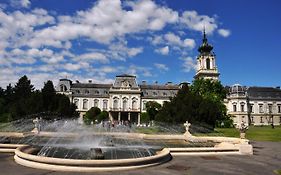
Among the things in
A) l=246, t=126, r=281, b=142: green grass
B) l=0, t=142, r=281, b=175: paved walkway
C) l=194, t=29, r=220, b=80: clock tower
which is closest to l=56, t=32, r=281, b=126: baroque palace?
l=194, t=29, r=220, b=80: clock tower

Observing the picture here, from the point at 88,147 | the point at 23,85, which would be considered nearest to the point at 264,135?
the point at 88,147

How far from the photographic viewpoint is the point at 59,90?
95938 millimetres

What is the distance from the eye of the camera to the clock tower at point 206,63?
3721 inches

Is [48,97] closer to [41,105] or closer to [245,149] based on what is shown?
[41,105]

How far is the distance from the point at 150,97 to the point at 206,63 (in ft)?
75.3

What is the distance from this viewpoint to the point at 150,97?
97938 mm

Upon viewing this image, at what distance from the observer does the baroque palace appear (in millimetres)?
95688

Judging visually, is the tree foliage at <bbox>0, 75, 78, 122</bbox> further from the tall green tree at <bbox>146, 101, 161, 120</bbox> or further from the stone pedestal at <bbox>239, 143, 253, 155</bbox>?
the stone pedestal at <bbox>239, 143, 253, 155</bbox>

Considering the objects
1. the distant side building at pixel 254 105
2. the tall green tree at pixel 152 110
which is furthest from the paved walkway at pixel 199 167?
the distant side building at pixel 254 105

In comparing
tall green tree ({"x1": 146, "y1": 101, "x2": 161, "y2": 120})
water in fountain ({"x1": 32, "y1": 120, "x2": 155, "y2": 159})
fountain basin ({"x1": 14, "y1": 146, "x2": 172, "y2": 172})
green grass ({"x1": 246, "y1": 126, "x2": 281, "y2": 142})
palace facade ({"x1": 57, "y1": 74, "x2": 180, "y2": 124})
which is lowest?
green grass ({"x1": 246, "y1": 126, "x2": 281, "y2": 142})

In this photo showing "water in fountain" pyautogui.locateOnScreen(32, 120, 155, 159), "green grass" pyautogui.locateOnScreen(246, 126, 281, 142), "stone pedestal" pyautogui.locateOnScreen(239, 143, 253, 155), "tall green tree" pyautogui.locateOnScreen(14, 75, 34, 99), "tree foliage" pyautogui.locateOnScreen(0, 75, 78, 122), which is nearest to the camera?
"water in fountain" pyautogui.locateOnScreen(32, 120, 155, 159)

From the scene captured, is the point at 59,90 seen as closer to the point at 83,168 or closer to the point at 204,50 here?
the point at 204,50

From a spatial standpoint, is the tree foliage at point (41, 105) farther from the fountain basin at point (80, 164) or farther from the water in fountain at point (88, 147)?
the fountain basin at point (80, 164)

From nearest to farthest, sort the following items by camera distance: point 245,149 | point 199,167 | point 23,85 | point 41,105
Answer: point 199,167
point 245,149
point 41,105
point 23,85
